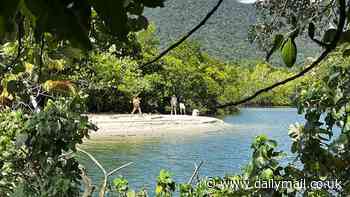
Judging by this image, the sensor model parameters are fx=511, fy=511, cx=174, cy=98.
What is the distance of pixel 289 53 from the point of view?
A: 1.97 feet

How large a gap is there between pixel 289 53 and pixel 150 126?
1533cm

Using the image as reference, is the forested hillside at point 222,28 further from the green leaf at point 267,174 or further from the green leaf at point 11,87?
the green leaf at point 11,87

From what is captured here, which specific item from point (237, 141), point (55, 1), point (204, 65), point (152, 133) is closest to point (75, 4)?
point (55, 1)

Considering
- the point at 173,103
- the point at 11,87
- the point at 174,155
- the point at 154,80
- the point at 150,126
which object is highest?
the point at 154,80

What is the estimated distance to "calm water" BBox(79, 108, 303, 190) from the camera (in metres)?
8.00

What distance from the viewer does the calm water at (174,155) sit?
800 centimetres

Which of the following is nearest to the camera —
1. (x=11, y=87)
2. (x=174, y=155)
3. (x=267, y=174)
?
(x=11, y=87)

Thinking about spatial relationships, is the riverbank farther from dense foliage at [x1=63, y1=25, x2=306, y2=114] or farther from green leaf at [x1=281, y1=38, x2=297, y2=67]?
green leaf at [x1=281, y1=38, x2=297, y2=67]

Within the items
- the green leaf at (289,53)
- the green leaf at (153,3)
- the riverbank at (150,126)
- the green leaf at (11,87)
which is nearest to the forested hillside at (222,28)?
the riverbank at (150,126)

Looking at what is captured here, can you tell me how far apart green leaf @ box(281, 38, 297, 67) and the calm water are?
20.0 feet

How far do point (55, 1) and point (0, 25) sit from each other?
0.19 ft

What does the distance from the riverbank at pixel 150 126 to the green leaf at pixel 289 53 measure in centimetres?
1305

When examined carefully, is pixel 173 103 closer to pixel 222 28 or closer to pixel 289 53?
pixel 289 53

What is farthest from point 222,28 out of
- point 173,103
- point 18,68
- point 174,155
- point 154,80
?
point 18,68
